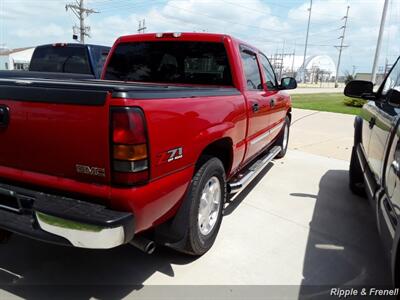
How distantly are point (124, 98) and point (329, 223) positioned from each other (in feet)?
9.69

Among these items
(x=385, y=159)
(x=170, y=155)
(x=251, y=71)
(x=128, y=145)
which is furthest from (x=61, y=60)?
(x=385, y=159)

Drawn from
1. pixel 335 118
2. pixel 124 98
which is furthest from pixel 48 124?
pixel 335 118

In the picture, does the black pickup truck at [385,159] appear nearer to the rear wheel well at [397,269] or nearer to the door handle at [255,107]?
the rear wheel well at [397,269]

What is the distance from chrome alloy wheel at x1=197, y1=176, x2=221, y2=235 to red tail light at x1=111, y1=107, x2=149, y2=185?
0.95 m

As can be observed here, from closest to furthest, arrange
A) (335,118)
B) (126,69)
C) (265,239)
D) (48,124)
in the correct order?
1. (48,124)
2. (265,239)
3. (126,69)
4. (335,118)

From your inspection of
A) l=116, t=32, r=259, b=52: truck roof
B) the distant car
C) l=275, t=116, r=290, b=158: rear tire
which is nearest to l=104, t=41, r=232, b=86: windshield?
l=116, t=32, r=259, b=52: truck roof

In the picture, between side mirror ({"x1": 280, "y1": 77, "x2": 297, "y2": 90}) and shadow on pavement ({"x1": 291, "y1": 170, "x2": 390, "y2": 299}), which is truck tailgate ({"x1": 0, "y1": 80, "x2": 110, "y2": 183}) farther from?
side mirror ({"x1": 280, "y1": 77, "x2": 297, "y2": 90})

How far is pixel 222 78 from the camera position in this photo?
3871 mm

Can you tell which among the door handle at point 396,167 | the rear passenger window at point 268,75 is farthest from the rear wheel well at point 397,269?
the rear passenger window at point 268,75

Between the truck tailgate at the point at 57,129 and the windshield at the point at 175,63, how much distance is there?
1974 millimetres

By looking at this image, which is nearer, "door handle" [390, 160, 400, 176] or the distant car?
"door handle" [390, 160, 400, 176]

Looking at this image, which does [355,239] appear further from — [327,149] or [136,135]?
[327,149]

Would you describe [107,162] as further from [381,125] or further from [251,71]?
[251,71]

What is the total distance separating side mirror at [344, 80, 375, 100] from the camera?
4051 mm
